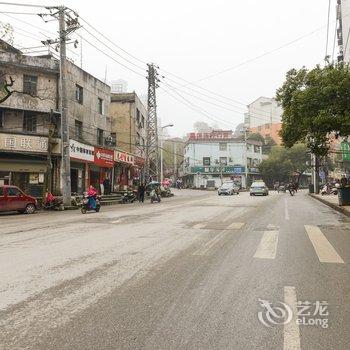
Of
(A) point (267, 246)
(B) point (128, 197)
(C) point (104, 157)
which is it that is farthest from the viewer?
(C) point (104, 157)

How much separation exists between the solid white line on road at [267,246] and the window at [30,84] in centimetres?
2265

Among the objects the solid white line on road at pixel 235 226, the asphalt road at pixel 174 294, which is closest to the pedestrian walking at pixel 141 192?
the solid white line on road at pixel 235 226

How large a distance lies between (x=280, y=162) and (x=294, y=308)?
7846 centimetres

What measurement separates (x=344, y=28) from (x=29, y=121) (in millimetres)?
36271

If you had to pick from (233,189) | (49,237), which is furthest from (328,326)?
(233,189)

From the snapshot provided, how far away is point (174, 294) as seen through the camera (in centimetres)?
520

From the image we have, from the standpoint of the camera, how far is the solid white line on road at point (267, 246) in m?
7.98

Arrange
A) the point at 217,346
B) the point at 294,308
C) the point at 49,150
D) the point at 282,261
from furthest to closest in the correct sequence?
the point at 49,150 → the point at 282,261 → the point at 294,308 → the point at 217,346

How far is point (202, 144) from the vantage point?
82.2 m

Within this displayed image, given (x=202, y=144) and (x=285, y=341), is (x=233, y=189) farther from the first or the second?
(x=285, y=341)

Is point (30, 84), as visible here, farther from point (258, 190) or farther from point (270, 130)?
point (270, 130)

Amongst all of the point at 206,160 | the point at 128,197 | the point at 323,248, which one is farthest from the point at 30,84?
the point at 206,160

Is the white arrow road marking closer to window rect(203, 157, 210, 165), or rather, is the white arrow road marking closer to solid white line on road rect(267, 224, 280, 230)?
solid white line on road rect(267, 224, 280, 230)

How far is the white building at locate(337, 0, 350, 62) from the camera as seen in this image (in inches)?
1749
